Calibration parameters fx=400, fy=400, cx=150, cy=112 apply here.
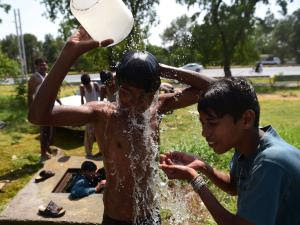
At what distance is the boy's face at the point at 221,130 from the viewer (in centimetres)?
181

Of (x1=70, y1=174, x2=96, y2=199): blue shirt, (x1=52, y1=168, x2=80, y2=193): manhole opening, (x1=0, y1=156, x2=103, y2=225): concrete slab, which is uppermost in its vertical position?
(x1=70, y1=174, x2=96, y2=199): blue shirt

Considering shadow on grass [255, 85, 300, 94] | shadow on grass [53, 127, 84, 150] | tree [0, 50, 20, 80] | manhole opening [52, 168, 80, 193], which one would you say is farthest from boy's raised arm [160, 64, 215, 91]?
tree [0, 50, 20, 80]

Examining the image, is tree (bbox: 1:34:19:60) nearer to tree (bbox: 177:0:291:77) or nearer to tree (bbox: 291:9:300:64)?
tree (bbox: 177:0:291:77)

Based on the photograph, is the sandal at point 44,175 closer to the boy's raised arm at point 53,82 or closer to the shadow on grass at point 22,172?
the shadow on grass at point 22,172

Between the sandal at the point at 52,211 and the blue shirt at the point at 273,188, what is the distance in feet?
9.86

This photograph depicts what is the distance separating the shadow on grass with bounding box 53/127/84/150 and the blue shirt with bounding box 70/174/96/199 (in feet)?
14.0

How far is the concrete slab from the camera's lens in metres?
4.28

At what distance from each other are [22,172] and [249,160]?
618cm

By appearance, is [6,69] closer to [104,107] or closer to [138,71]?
[104,107]

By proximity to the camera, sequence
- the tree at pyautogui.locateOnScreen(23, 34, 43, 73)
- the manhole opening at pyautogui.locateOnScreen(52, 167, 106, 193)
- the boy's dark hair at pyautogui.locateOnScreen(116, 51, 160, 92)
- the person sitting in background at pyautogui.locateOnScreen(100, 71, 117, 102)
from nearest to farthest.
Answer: the boy's dark hair at pyautogui.locateOnScreen(116, 51, 160, 92) < the person sitting in background at pyautogui.locateOnScreen(100, 71, 117, 102) < the manhole opening at pyautogui.locateOnScreen(52, 167, 106, 193) < the tree at pyautogui.locateOnScreen(23, 34, 43, 73)

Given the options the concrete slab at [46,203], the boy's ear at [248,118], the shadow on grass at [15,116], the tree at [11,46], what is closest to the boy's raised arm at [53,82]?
the boy's ear at [248,118]

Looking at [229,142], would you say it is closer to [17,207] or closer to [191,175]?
[191,175]

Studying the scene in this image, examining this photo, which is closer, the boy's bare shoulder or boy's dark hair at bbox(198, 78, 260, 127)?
boy's dark hair at bbox(198, 78, 260, 127)

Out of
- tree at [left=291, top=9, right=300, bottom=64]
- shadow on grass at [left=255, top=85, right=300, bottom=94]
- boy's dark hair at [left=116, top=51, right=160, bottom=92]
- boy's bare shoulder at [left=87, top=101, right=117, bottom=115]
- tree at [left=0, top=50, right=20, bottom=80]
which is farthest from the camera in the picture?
tree at [left=291, top=9, right=300, bottom=64]
